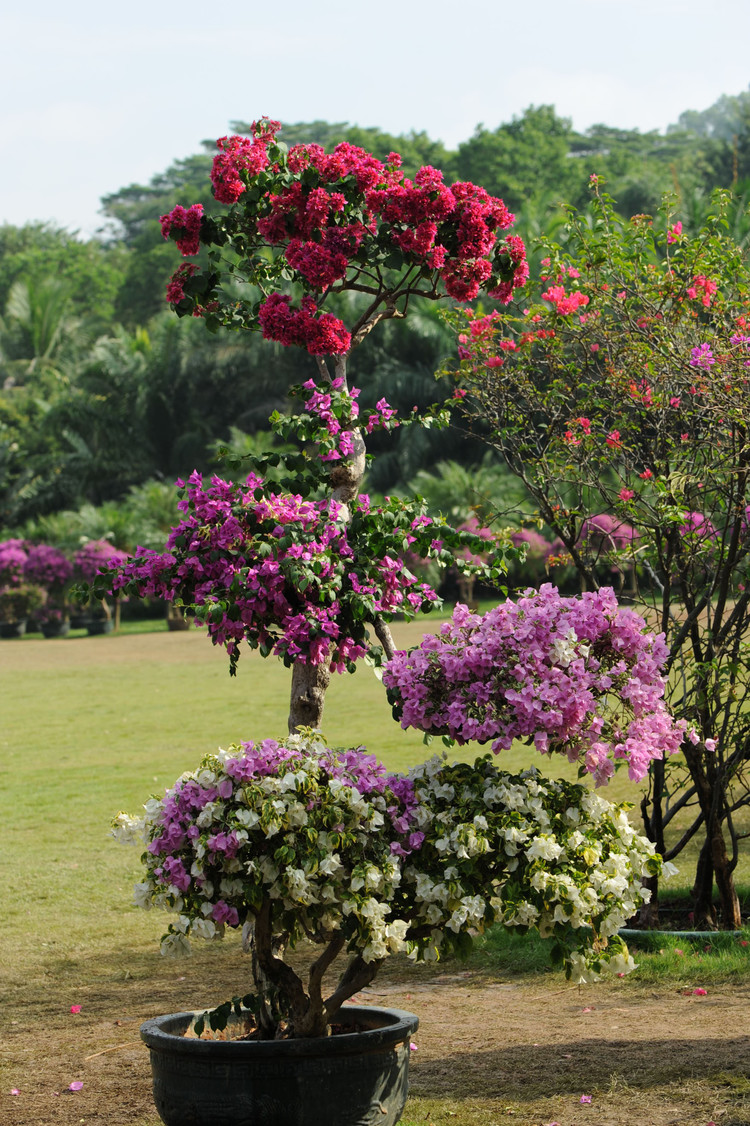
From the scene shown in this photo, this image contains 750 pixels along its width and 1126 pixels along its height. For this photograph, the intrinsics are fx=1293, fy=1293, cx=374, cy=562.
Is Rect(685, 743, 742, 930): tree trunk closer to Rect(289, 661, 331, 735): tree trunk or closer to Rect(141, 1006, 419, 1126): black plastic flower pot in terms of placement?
Rect(289, 661, 331, 735): tree trunk

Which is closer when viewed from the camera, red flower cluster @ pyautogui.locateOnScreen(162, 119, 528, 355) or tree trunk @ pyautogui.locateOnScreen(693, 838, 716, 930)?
red flower cluster @ pyautogui.locateOnScreen(162, 119, 528, 355)

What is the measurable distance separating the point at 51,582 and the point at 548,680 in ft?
95.1

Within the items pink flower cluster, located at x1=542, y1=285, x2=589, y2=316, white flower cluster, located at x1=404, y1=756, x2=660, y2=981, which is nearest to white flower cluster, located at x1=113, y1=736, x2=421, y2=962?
white flower cluster, located at x1=404, y1=756, x2=660, y2=981

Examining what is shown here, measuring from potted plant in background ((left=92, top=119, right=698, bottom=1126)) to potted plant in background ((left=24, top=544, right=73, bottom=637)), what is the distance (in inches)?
1059

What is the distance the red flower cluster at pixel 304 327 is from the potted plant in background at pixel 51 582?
26.9m

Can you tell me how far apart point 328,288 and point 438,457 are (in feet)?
98.7

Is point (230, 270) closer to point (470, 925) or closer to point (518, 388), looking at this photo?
point (518, 388)

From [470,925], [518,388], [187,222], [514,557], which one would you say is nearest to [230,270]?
[187,222]

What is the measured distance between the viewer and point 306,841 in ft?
12.1

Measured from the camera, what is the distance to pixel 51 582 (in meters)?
31.6

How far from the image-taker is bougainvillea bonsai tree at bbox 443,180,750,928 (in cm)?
661

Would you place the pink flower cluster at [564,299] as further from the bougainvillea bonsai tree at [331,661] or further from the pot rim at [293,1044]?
the pot rim at [293,1044]

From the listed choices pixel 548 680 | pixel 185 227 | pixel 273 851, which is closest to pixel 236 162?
pixel 185 227

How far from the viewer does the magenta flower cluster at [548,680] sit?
12.6ft
